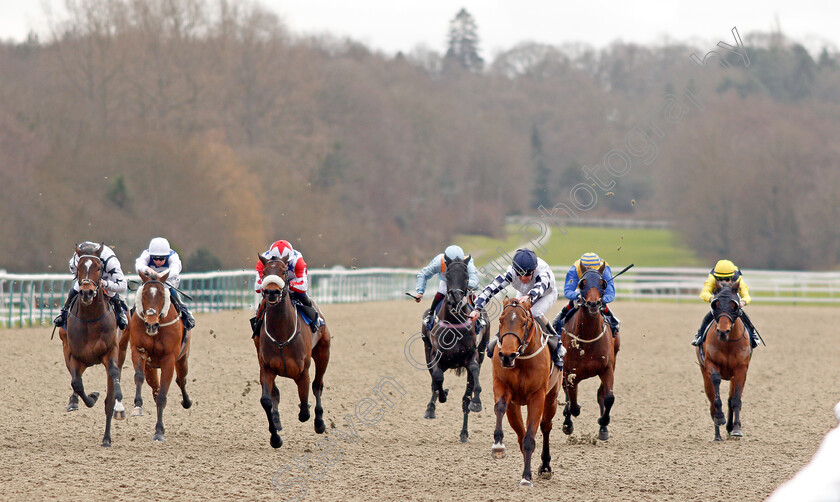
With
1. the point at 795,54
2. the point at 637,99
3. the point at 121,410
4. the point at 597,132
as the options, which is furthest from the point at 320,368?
the point at 637,99

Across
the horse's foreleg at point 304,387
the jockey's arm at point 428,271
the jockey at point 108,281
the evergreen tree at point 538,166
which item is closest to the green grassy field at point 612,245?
the evergreen tree at point 538,166

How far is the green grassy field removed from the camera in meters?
41.9

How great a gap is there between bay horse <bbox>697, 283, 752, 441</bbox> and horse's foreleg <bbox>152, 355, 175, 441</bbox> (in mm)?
5108

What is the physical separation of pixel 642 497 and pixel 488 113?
54.9 metres

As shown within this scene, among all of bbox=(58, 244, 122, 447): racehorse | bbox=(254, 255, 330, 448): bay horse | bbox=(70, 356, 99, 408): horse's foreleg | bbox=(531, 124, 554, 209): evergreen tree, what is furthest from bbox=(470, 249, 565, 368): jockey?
bbox=(531, 124, 554, 209): evergreen tree

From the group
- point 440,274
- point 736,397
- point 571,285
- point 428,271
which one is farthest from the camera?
point 428,271

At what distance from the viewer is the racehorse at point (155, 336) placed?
8625 mm

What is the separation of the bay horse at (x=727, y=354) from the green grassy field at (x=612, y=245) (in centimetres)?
2929

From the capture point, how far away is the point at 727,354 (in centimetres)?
966

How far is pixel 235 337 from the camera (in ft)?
56.9

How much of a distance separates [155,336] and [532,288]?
3592 millimetres

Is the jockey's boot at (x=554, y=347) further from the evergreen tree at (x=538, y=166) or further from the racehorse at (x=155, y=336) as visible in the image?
the evergreen tree at (x=538, y=166)

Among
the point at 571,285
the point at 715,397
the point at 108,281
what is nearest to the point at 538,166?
the point at 715,397

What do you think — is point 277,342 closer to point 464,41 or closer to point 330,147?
point 330,147
